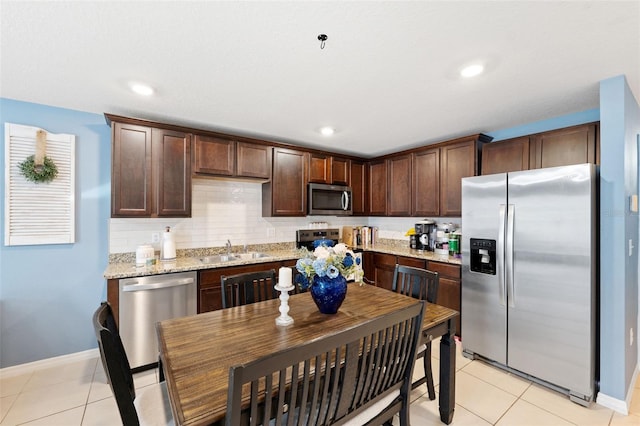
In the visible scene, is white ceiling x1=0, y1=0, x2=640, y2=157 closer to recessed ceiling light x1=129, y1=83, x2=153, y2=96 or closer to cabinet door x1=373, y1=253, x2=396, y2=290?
recessed ceiling light x1=129, y1=83, x2=153, y2=96

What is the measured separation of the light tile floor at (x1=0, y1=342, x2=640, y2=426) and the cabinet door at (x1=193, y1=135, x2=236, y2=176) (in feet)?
6.70

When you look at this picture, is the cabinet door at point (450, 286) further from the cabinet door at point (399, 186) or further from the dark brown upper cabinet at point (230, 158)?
the dark brown upper cabinet at point (230, 158)

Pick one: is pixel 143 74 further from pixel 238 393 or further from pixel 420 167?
pixel 420 167

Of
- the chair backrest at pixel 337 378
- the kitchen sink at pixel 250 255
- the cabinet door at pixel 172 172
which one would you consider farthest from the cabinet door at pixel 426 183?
the cabinet door at pixel 172 172

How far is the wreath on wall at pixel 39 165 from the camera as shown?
2.56 meters

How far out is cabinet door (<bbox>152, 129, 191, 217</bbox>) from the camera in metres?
2.95

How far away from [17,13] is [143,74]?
657mm

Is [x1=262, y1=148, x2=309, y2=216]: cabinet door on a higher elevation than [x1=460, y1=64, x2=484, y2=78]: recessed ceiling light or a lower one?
lower

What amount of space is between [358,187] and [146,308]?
127 inches

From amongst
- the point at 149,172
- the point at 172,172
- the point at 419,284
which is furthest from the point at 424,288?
the point at 149,172

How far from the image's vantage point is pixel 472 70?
78.5 inches

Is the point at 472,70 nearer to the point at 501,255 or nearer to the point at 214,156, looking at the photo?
the point at 501,255

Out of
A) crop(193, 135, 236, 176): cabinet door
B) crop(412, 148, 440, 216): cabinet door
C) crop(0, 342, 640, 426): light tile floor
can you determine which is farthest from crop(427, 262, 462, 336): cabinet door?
crop(193, 135, 236, 176): cabinet door

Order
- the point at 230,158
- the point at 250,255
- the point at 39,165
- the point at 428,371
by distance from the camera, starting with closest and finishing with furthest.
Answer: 1. the point at 428,371
2. the point at 39,165
3. the point at 230,158
4. the point at 250,255
